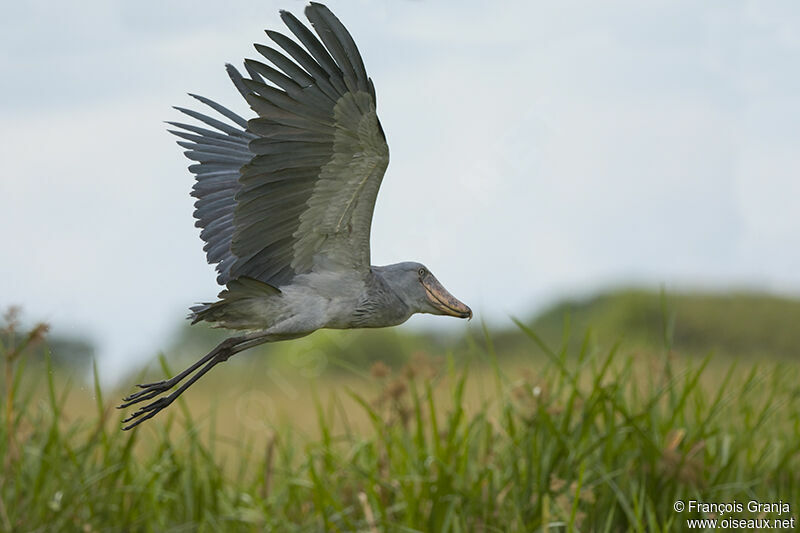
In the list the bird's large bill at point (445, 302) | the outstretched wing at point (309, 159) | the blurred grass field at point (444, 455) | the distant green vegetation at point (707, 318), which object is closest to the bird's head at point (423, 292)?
the bird's large bill at point (445, 302)

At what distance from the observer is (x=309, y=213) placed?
7.00 ft

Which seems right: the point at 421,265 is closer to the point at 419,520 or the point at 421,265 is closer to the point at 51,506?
the point at 419,520

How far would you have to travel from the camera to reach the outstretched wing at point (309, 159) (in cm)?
198

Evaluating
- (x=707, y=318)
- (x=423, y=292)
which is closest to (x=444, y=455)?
(x=423, y=292)

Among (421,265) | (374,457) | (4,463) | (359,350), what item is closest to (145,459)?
(4,463)

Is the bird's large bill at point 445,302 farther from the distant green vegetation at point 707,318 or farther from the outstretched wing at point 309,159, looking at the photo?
the distant green vegetation at point 707,318

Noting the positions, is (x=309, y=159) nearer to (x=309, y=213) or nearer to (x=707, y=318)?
(x=309, y=213)

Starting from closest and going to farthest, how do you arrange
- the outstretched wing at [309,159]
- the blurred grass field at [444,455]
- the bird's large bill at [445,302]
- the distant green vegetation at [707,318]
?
the outstretched wing at [309,159] < the bird's large bill at [445,302] < the blurred grass field at [444,455] < the distant green vegetation at [707,318]

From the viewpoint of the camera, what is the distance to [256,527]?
3.92 meters

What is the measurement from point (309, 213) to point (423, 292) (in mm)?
336

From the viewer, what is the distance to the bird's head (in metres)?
2.14

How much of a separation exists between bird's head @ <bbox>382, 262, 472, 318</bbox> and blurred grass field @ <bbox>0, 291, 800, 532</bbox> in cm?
129

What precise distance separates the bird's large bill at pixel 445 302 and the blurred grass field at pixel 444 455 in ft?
4.24

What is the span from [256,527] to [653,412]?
1.86 metres
